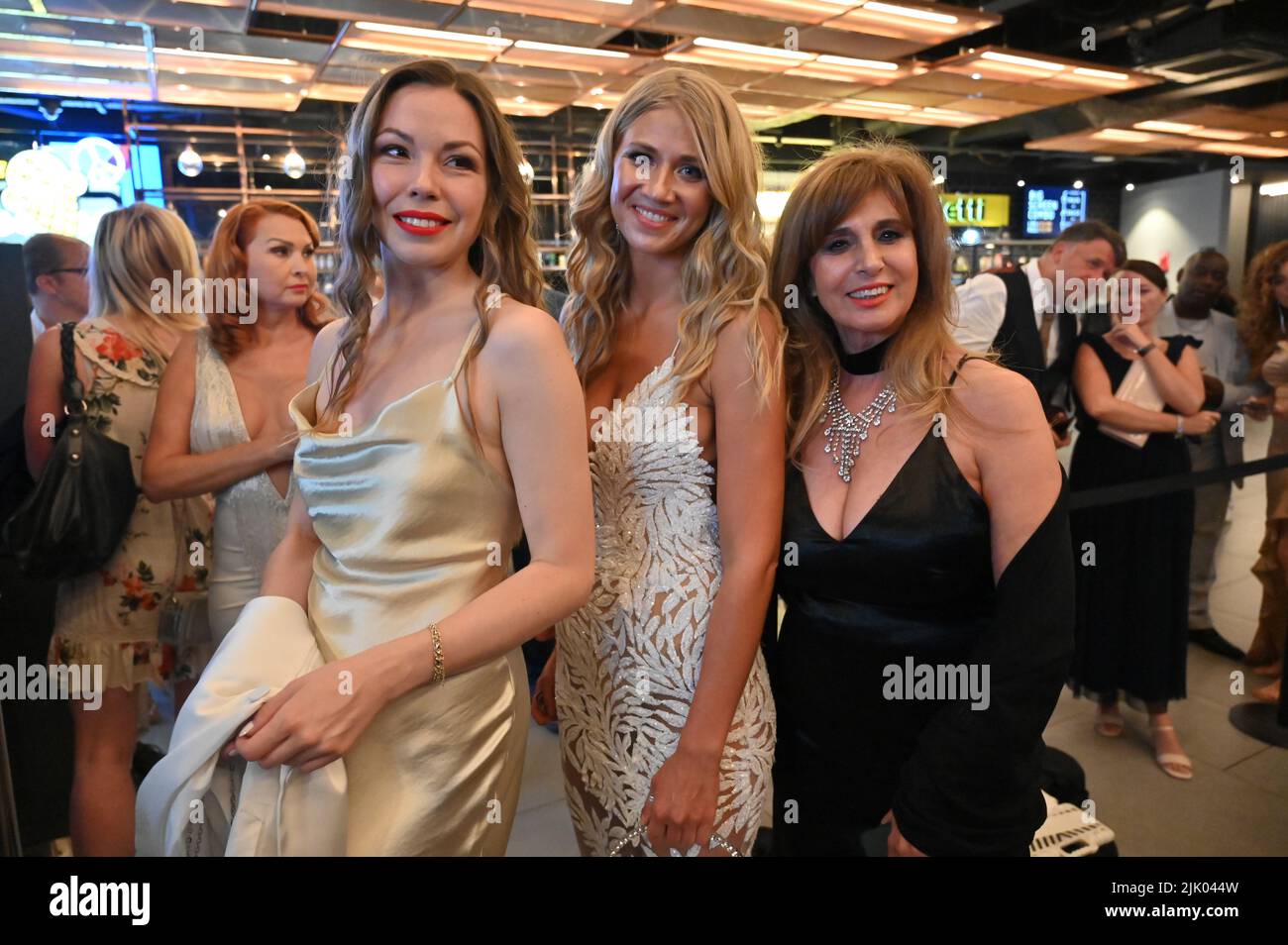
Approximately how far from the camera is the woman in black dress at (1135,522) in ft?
10.4

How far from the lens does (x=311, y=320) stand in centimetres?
207

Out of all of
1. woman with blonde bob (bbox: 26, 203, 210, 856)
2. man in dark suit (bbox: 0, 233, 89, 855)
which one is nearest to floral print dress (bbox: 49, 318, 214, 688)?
woman with blonde bob (bbox: 26, 203, 210, 856)

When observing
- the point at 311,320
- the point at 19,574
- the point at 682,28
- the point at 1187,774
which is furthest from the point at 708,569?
the point at 682,28

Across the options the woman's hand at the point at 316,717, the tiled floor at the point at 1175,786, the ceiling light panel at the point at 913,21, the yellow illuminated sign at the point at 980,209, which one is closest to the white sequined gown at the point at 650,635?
the woman's hand at the point at 316,717

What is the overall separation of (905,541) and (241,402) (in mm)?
1524

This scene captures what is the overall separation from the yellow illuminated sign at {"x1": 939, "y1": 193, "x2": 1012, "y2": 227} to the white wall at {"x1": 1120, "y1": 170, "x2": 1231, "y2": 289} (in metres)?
2.56

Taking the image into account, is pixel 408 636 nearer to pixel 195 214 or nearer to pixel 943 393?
pixel 943 393

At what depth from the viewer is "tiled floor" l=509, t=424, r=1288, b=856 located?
2541 mm

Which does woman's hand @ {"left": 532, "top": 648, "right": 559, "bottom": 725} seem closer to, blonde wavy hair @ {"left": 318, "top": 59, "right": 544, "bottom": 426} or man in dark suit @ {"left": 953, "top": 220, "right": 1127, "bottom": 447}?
blonde wavy hair @ {"left": 318, "top": 59, "right": 544, "bottom": 426}

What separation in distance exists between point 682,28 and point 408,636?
5.89 m

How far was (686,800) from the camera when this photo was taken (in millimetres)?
1324

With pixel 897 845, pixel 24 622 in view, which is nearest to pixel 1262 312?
pixel 897 845

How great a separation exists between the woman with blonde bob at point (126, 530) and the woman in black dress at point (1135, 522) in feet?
10.3

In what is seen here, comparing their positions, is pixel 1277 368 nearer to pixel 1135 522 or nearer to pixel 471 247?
pixel 1135 522
